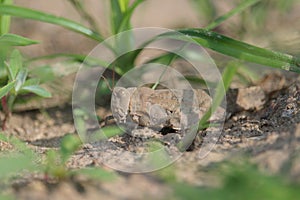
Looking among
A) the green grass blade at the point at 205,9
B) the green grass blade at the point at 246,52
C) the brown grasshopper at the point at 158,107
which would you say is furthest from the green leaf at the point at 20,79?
the green grass blade at the point at 205,9

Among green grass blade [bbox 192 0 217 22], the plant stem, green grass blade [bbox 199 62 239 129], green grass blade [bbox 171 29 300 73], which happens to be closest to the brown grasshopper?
green grass blade [bbox 199 62 239 129]

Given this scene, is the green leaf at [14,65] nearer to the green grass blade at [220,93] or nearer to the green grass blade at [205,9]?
the green grass blade at [220,93]

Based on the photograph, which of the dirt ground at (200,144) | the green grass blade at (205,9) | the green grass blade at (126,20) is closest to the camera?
the dirt ground at (200,144)

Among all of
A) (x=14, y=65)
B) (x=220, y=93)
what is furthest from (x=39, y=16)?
(x=220, y=93)

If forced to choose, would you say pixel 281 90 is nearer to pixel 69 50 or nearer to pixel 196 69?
pixel 196 69

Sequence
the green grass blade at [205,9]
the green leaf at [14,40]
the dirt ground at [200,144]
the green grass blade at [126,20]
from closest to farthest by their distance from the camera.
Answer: the dirt ground at [200,144] → the green leaf at [14,40] → the green grass blade at [126,20] → the green grass blade at [205,9]

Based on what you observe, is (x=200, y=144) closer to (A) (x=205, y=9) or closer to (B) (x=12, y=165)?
(B) (x=12, y=165)
